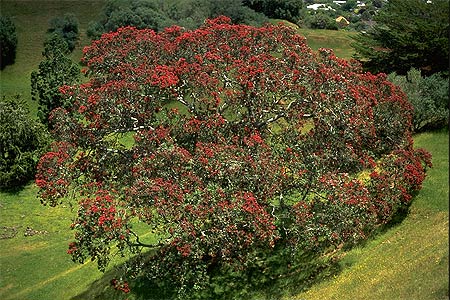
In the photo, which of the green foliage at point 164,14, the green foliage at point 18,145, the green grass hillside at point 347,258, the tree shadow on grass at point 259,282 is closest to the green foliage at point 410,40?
the green grass hillside at point 347,258

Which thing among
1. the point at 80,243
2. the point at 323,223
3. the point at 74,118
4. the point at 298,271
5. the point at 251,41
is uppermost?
the point at 251,41

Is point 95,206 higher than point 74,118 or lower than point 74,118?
lower

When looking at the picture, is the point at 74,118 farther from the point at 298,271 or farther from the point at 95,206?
the point at 298,271

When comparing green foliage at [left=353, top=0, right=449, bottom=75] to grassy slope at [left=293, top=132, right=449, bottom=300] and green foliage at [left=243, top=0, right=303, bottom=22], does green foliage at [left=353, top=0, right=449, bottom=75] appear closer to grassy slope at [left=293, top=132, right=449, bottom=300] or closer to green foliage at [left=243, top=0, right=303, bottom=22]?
grassy slope at [left=293, top=132, right=449, bottom=300]

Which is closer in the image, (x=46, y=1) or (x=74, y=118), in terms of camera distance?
(x=74, y=118)

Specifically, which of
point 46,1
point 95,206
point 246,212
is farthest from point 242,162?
point 46,1

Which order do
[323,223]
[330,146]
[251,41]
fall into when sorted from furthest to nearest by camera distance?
[251,41] → [330,146] → [323,223]

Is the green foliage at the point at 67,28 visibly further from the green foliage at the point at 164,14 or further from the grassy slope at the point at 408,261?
the grassy slope at the point at 408,261
